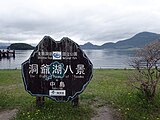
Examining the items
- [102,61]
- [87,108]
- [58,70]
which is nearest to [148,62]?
[87,108]

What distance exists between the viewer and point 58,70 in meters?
7.38

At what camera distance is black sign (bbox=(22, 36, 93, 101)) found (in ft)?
24.1

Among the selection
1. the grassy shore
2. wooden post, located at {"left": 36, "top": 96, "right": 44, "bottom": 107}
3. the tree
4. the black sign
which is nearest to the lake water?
the tree

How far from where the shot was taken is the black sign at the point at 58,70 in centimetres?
734

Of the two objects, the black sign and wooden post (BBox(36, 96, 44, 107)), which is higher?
the black sign

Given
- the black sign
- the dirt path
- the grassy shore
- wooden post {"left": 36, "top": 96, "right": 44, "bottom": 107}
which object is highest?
the black sign

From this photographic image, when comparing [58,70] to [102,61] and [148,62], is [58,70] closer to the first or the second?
[148,62]

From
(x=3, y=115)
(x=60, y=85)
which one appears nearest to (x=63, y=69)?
(x=60, y=85)

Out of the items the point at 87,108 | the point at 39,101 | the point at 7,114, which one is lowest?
the point at 7,114

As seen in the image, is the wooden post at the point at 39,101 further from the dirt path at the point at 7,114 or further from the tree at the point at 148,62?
the tree at the point at 148,62

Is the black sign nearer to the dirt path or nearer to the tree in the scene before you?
the dirt path

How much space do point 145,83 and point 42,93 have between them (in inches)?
118

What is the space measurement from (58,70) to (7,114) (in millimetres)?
1917

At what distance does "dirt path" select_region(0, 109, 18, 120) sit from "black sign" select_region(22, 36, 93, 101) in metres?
0.82
